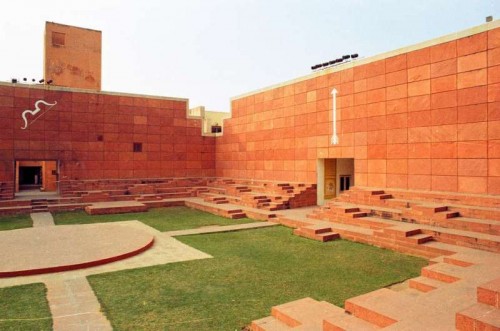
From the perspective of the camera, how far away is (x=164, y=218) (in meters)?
13.1

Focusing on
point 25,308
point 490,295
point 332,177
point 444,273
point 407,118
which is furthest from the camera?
point 332,177

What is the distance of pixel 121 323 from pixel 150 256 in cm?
320

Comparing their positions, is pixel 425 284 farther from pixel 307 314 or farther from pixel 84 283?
pixel 84 283

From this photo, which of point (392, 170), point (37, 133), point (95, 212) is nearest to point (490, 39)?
point (392, 170)

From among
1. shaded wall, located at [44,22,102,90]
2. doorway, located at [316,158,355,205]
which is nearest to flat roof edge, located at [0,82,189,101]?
shaded wall, located at [44,22,102,90]

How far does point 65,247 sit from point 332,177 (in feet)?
35.4

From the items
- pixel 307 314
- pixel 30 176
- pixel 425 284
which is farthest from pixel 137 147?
pixel 307 314

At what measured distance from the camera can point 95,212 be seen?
46.1 ft

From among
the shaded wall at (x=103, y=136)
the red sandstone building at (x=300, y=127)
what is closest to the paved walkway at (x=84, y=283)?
the red sandstone building at (x=300, y=127)

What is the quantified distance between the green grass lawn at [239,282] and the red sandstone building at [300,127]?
4342mm

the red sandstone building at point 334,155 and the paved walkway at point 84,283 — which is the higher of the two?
the red sandstone building at point 334,155

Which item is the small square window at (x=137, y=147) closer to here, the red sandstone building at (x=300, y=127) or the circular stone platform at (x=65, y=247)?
the red sandstone building at (x=300, y=127)

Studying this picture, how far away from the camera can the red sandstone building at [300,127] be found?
1022cm

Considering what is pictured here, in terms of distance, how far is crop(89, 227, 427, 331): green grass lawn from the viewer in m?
4.85
